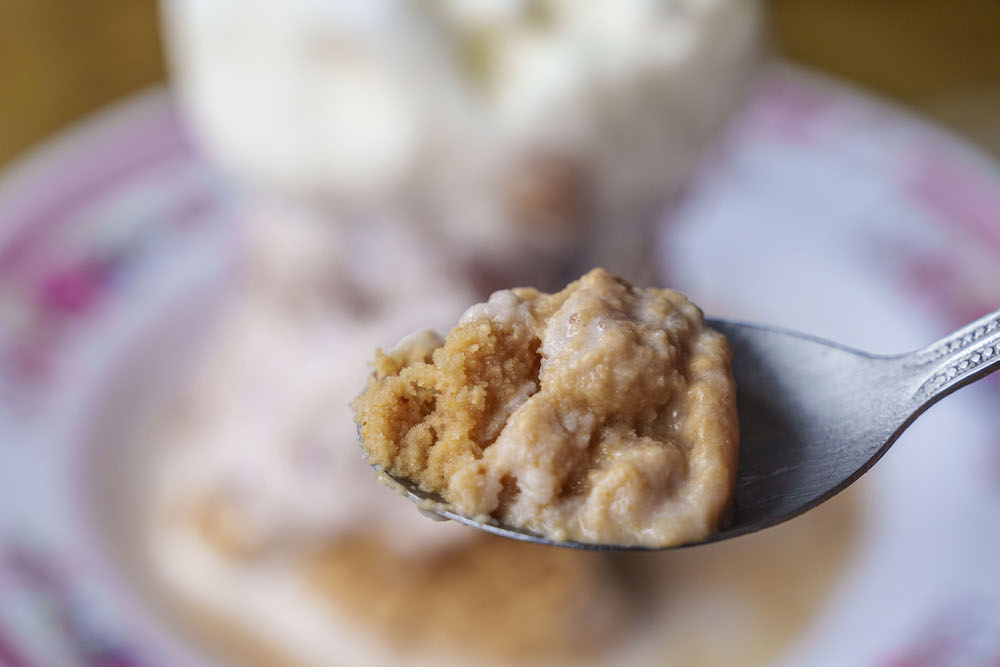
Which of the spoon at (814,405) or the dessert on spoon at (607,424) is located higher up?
the spoon at (814,405)

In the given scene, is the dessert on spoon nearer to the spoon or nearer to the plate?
the spoon

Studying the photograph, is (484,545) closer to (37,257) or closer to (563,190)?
(563,190)

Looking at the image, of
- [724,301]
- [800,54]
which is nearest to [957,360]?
[724,301]

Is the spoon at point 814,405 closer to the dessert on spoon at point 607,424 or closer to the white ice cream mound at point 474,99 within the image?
the dessert on spoon at point 607,424

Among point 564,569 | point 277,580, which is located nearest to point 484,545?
point 564,569

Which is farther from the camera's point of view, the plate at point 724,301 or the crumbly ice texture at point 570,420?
the plate at point 724,301

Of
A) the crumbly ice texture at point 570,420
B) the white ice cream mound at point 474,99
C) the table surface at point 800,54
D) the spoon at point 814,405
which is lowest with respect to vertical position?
the crumbly ice texture at point 570,420

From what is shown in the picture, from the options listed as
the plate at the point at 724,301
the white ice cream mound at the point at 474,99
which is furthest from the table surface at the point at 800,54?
the white ice cream mound at the point at 474,99
